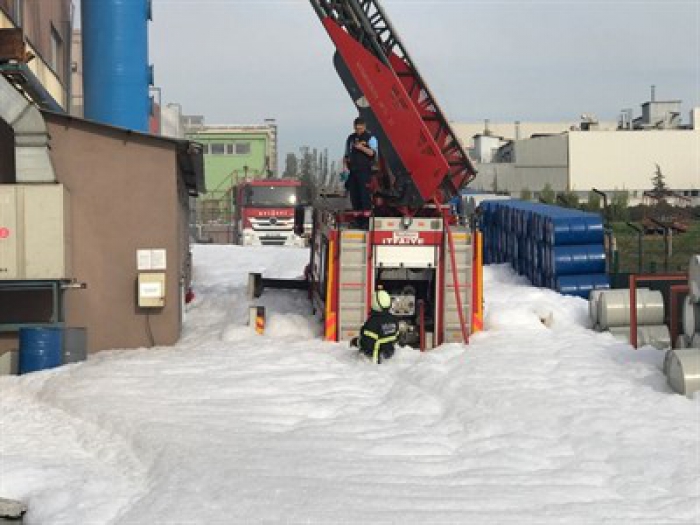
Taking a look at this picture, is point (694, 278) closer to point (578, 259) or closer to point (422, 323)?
point (422, 323)

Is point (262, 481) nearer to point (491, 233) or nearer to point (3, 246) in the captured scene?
point (3, 246)

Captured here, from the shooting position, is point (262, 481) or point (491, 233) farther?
point (491, 233)

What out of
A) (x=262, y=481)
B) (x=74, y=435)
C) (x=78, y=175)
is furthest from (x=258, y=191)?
(x=262, y=481)

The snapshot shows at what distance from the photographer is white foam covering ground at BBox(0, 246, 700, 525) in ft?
22.9

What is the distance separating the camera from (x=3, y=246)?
1255 cm

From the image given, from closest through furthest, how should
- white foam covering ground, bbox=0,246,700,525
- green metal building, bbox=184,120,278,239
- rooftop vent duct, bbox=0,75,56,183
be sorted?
white foam covering ground, bbox=0,246,700,525 → rooftop vent duct, bbox=0,75,56,183 → green metal building, bbox=184,120,278,239

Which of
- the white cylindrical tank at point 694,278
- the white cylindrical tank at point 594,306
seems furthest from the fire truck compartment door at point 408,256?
the white cylindrical tank at point 694,278

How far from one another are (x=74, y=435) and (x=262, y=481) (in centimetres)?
282

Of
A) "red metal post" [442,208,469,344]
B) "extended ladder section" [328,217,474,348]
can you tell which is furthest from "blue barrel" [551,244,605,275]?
"red metal post" [442,208,469,344]

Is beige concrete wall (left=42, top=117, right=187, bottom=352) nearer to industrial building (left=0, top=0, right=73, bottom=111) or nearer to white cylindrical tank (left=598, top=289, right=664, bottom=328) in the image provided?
industrial building (left=0, top=0, right=73, bottom=111)

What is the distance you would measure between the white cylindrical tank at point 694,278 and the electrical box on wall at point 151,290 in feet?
25.3

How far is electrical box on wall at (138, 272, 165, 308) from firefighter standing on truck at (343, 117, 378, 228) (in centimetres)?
356

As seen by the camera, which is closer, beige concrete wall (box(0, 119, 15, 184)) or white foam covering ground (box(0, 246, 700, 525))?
white foam covering ground (box(0, 246, 700, 525))

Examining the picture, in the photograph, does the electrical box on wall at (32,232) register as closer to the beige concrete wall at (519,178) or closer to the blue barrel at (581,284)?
the blue barrel at (581,284)
